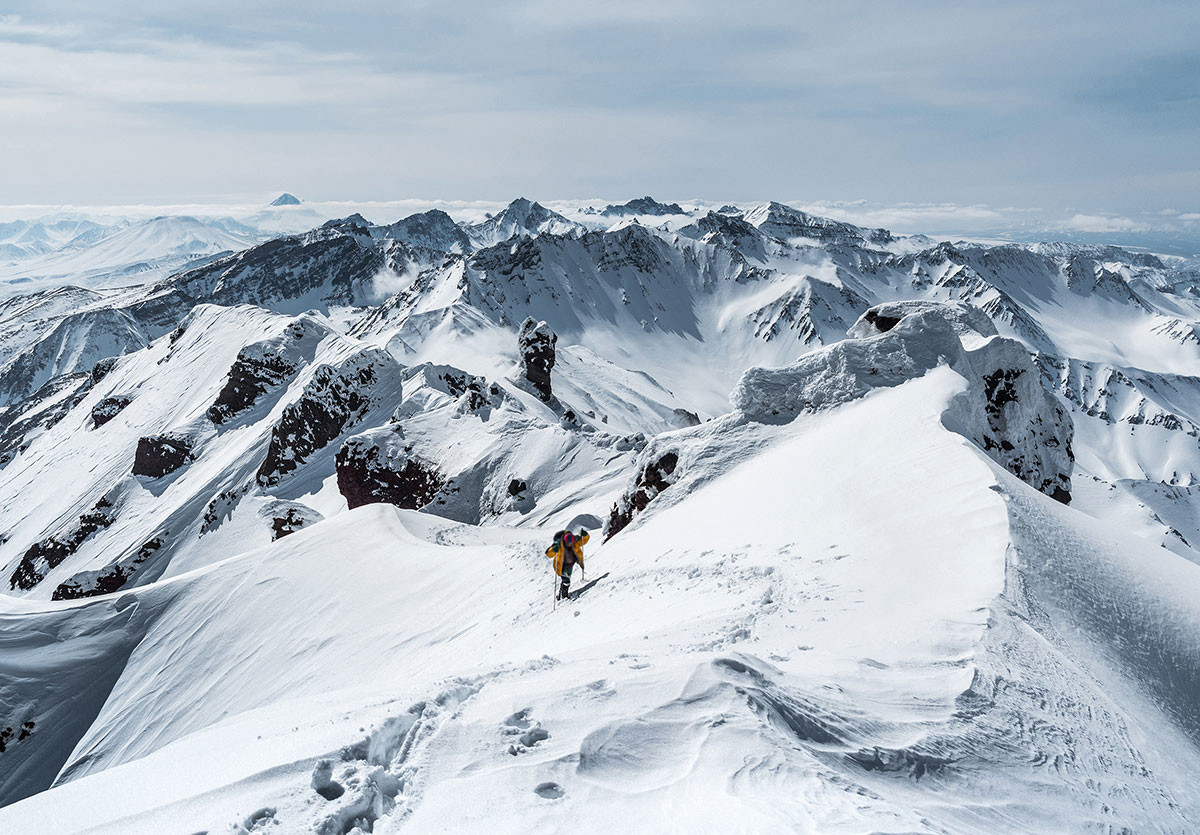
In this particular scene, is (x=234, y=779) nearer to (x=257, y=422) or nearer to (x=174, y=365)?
(x=257, y=422)

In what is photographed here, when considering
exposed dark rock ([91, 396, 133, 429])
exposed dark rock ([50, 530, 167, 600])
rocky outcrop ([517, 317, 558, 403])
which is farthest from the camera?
exposed dark rock ([91, 396, 133, 429])

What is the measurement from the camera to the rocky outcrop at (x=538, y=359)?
73.7 meters

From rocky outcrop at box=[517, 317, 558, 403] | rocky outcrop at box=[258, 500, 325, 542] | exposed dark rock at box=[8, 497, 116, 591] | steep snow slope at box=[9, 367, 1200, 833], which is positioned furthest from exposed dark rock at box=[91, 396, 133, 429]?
steep snow slope at box=[9, 367, 1200, 833]

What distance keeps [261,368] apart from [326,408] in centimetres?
1774

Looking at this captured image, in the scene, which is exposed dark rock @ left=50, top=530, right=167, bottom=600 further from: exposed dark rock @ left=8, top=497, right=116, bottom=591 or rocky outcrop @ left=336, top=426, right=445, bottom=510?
rocky outcrop @ left=336, top=426, right=445, bottom=510

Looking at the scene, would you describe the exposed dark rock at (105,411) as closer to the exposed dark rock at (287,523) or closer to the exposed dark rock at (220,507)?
the exposed dark rock at (220,507)

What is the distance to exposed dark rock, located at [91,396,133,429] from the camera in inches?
3403

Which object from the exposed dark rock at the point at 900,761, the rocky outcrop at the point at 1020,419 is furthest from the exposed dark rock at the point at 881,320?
the exposed dark rock at the point at 900,761

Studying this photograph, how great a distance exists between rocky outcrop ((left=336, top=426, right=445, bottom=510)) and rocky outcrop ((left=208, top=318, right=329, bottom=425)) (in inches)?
1160

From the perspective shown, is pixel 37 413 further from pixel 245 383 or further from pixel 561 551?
pixel 561 551

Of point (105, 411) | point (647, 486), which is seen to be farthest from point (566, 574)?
point (105, 411)

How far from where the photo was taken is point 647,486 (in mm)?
25359

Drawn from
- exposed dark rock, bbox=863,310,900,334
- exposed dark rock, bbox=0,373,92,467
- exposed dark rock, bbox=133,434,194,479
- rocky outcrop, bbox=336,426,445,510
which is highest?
exposed dark rock, bbox=863,310,900,334

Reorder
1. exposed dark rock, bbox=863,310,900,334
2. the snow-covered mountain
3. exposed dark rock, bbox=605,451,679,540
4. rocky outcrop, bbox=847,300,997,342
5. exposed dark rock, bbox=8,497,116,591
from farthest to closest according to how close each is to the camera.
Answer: exposed dark rock, bbox=8,497,116,591, exposed dark rock, bbox=863,310,900,334, rocky outcrop, bbox=847,300,997,342, exposed dark rock, bbox=605,451,679,540, the snow-covered mountain
